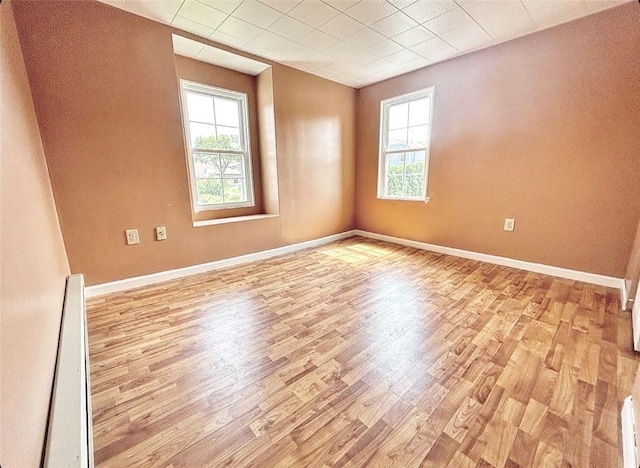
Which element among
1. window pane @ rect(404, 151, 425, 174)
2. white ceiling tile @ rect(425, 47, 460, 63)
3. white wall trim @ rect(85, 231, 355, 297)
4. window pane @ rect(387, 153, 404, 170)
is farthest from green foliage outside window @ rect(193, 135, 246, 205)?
white ceiling tile @ rect(425, 47, 460, 63)

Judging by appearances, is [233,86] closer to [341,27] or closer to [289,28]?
[289,28]

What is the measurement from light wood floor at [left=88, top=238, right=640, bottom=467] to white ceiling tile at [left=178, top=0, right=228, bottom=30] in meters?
2.42

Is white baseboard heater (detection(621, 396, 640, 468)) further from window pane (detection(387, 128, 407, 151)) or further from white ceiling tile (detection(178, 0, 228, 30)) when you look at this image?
white ceiling tile (detection(178, 0, 228, 30))

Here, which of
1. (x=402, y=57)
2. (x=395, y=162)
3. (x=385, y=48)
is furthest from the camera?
(x=395, y=162)

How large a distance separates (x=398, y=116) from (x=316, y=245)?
7.42ft

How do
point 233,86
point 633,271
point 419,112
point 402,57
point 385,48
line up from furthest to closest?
point 419,112 → point 233,86 → point 402,57 → point 385,48 → point 633,271

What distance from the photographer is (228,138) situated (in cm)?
331

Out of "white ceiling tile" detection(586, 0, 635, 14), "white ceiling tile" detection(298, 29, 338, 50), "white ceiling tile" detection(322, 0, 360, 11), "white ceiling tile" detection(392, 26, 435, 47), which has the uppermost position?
"white ceiling tile" detection(298, 29, 338, 50)

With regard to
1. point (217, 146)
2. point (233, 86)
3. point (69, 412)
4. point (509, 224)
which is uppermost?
point (233, 86)

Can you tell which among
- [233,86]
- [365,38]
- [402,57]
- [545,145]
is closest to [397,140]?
[402,57]

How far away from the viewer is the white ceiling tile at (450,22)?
2.21m

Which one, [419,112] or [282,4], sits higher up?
[282,4]

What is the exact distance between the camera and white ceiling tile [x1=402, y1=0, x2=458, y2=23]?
2.08 metres

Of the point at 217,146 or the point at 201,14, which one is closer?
the point at 201,14
